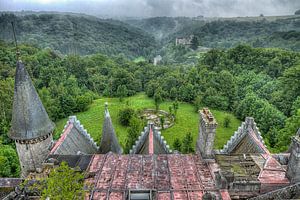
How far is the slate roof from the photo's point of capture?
75.3ft

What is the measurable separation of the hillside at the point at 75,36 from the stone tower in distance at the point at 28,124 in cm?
→ 12107

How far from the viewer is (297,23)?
447 feet

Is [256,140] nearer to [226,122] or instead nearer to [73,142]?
[73,142]

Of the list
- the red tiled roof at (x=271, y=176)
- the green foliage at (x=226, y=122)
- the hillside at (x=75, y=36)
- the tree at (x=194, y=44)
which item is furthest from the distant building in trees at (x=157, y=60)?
the red tiled roof at (x=271, y=176)

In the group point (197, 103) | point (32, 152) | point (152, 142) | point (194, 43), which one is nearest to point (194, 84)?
point (197, 103)

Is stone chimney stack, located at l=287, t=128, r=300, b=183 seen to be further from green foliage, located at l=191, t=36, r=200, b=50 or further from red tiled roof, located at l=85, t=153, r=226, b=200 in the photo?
green foliage, located at l=191, t=36, r=200, b=50

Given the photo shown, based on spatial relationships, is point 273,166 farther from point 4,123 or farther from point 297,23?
point 297,23

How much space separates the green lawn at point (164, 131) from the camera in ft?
177

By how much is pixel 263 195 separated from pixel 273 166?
109 inches

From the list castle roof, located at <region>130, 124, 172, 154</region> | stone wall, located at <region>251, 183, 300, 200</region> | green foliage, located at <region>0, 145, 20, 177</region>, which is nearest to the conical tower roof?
castle roof, located at <region>130, 124, 172, 154</region>

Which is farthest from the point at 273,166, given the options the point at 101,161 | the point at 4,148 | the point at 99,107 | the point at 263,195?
the point at 99,107

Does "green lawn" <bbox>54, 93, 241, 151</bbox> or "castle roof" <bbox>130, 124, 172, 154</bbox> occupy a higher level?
→ "castle roof" <bbox>130, 124, 172, 154</bbox>

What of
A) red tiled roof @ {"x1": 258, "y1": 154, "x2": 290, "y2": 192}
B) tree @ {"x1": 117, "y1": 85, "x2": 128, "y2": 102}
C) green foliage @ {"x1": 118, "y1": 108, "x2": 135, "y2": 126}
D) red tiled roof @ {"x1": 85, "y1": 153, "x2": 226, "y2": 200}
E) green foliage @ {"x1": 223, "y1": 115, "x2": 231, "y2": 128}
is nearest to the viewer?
red tiled roof @ {"x1": 85, "y1": 153, "x2": 226, "y2": 200}

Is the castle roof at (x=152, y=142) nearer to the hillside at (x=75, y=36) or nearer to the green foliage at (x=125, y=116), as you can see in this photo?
the green foliage at (x=125, y=116)
